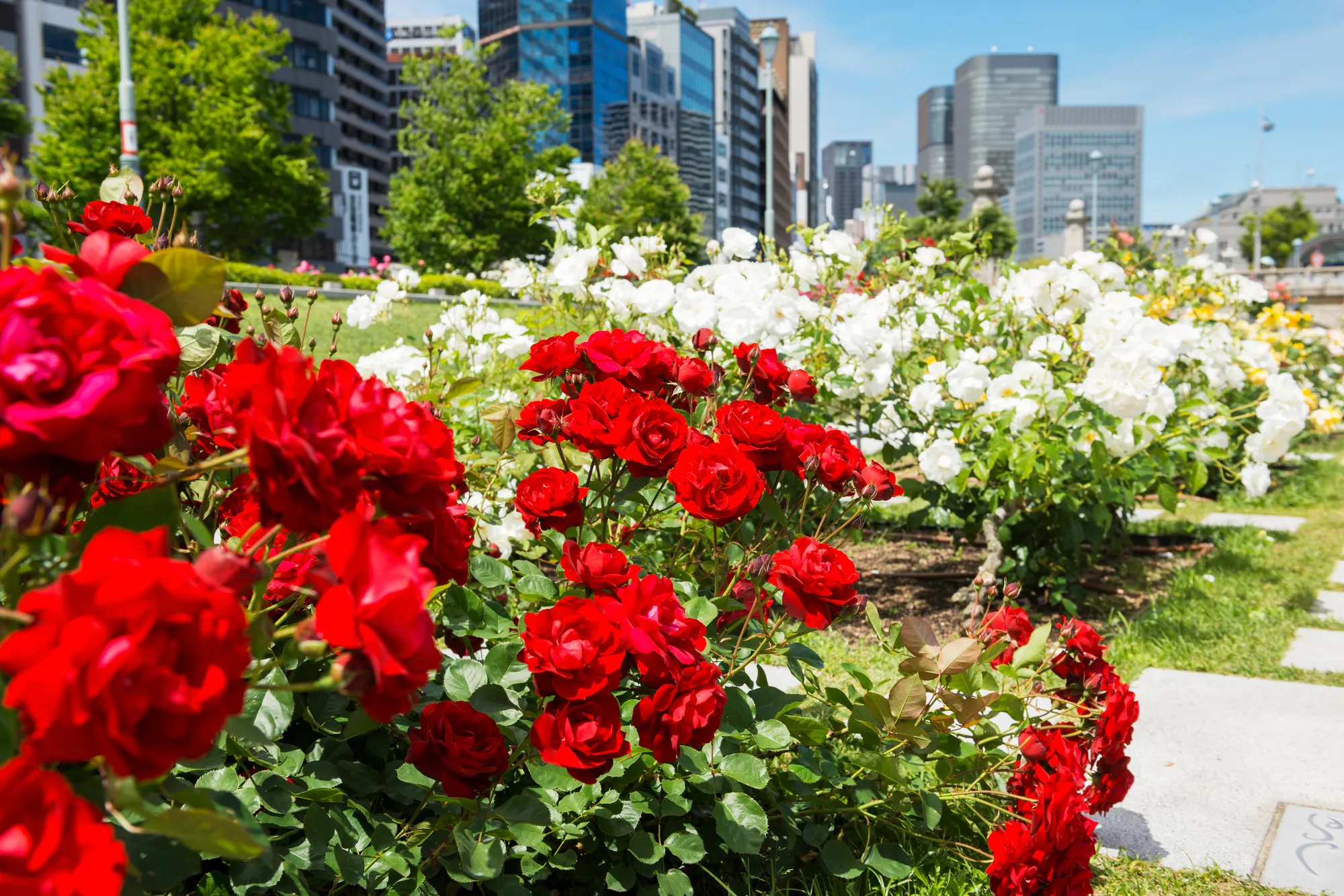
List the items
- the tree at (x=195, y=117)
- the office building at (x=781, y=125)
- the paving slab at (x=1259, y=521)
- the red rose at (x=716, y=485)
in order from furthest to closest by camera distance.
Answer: the office building at (x=781, y=125)
the tree at (x=195, y=117)
the paving slab at (x=1259, y=521)
the red rose at (x=716, y=485)

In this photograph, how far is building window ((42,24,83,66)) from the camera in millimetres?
42844

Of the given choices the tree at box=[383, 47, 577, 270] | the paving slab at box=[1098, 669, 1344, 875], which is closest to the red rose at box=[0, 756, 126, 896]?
the paving slab at box=[1098, 669, 1344, 875]

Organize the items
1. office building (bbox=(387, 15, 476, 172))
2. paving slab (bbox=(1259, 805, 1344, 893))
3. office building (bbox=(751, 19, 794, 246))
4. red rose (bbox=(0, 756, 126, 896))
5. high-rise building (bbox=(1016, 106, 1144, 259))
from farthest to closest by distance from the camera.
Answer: high-rise building (bbox=(1016, 106, 1144, 259)) → office building (bbox=(751, 19, 794, 246)) → office building (bbox=(387, 15, 476, 172)) → paving slab (bbox=(1259, 805, 1344, 893)) → red rose (bbox=(0, 756, 126, 896))

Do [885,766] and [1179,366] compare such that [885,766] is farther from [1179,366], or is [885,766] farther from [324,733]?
[1179,366]

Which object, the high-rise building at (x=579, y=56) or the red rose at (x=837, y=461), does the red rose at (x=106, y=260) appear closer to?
the red rose at (x=837, y=461)

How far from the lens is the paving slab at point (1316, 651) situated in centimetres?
331

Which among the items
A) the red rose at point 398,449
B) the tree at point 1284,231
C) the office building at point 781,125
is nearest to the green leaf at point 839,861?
the red rose at point 398,449

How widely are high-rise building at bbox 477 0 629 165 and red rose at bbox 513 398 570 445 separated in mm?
93548

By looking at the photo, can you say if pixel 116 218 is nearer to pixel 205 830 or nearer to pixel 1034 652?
pixel 205 830

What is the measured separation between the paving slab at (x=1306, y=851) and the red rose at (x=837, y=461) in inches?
Result: 47.2

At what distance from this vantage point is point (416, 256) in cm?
3088

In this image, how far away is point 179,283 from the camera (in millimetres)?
843

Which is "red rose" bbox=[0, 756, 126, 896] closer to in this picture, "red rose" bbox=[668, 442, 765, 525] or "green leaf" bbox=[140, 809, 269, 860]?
"green leaf" bbox=[140, 809, 269, 860]

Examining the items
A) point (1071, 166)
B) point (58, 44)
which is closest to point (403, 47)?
point (58, 44)
